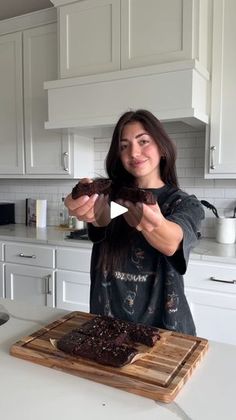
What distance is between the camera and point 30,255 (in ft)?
8.36

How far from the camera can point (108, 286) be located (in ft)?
3.88

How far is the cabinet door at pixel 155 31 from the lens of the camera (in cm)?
201

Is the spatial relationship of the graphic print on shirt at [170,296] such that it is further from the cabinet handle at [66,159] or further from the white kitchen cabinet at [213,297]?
the cabinet handle at [66,159]

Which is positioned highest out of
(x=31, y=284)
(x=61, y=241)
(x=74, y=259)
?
(x=61, y=241)

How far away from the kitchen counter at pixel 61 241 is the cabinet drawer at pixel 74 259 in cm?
4

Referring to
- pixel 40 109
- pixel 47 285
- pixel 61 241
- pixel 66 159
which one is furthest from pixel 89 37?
pixel 47 285

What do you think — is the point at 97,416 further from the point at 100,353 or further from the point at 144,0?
the point at 144,0

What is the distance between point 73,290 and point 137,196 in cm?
169

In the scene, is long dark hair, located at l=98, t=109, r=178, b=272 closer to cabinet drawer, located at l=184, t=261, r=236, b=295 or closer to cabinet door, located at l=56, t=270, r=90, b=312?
cabinet drawer, located at l=184, t=261, r=236, b=295

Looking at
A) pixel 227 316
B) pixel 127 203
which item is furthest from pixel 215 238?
pixel 127 203

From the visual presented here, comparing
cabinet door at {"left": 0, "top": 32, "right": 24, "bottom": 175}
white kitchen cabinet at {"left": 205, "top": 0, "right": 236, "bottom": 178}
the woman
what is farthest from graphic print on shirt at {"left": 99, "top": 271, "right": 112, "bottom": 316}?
cabinet door at {"left": 0, "top": 32, "right": 24, "bottom": 175}

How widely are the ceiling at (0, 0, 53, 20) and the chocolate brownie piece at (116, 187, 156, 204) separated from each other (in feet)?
7.63

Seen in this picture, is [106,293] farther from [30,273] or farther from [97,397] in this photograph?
[30,273]

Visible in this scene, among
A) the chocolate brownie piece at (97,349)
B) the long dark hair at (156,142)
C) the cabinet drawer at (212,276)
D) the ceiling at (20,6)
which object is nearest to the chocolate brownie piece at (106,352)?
the chocolate brownie piece at (97,349)
